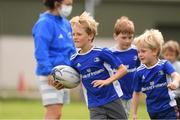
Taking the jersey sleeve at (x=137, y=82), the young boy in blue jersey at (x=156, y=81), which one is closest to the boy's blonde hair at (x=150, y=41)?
the young boy in blue jersey at (x=156, y=81)

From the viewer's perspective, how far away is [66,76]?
8617mm

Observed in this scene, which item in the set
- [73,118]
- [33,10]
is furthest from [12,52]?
[73,118]

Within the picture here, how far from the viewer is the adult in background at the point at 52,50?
30.9ft

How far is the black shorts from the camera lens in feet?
27.0

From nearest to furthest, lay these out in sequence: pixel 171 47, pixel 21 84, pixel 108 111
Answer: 1. pixel 108 111
2. pixel 171 47
3. pixel 21 84

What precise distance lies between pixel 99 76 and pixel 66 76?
1.66 ft

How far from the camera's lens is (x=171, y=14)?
33.6 metres

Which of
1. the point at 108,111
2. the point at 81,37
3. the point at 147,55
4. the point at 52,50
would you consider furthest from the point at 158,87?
the point at 52,50

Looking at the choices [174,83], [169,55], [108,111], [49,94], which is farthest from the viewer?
[169,55]

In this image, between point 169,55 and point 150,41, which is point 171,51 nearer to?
point 169,55

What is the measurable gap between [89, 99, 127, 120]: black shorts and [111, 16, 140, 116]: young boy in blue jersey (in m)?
1.23

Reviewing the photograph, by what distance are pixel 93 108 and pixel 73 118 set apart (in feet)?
23.3

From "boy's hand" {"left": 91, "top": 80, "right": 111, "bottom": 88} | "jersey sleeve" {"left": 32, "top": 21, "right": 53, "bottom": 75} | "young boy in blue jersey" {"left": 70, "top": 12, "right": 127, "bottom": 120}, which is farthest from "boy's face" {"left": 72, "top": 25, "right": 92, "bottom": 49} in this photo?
"jersey sleeve" {"left": 32, "top": 21, "right": 53, "bottom": 75}

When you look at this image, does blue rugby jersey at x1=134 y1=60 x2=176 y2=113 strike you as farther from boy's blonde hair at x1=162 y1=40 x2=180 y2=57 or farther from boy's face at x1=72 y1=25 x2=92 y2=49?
boy's blonde hair at x1=162 y1=40 x2=180 y2=57
